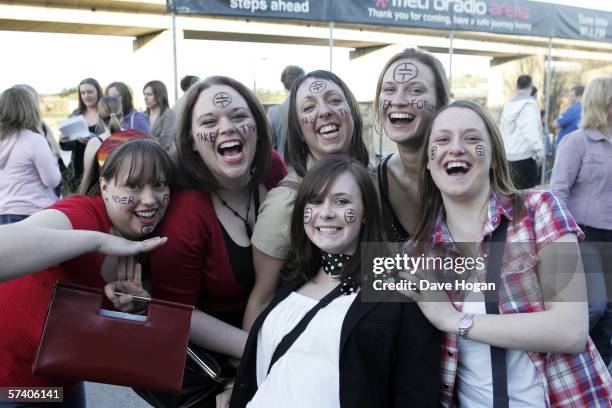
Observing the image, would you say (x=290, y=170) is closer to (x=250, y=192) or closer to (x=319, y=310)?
(x=250, y=192)

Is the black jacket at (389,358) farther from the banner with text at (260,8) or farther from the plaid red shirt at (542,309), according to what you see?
the banner with text at (260,8)

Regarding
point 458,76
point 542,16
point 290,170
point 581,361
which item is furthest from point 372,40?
point 581,361

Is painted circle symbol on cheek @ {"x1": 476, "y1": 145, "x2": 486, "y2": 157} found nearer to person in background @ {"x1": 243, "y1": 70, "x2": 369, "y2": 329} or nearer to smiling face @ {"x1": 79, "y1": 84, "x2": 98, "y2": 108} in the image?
person in background @ {"x1": 243, "y1": 70, "x2": 369, "y2": 329}

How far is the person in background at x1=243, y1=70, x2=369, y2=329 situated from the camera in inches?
78.8

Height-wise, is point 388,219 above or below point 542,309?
above

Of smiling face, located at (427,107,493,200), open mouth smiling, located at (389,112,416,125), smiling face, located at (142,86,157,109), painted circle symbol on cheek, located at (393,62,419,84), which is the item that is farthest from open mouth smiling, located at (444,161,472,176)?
smiling face, located at (142,86,157,109)

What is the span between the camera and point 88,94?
19.8 feet

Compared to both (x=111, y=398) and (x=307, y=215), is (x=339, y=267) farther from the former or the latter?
(x=111, y=398)

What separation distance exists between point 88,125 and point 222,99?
180 inches

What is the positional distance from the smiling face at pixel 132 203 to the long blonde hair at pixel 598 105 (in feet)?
10.6

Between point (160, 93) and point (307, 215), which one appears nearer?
point (307, 215)

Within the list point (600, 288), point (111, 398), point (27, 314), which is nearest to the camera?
point (27, 314)

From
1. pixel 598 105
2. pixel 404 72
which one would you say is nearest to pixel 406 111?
pixel 404 72

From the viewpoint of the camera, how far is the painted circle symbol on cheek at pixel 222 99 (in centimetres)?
211
